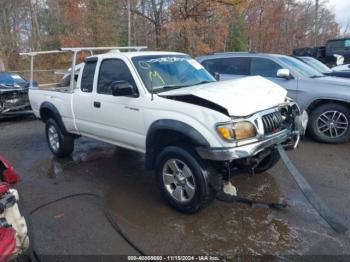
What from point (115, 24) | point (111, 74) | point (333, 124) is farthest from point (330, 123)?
point (115, 24)

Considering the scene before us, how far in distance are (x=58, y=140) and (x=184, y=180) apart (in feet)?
10.9

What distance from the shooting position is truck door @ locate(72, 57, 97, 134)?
5195 millimetres

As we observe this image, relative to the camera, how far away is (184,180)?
3900 mm

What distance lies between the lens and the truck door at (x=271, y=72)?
7.02 metres

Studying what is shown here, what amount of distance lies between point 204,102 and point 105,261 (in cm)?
196

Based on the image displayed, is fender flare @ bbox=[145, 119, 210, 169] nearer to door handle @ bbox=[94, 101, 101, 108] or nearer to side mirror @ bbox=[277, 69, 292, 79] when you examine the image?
door handle @ bbox=[94, 101, 101, 108]

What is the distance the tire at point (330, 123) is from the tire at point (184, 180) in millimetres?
3938

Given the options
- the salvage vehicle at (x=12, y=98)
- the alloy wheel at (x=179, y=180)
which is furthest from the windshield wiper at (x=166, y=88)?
the salvage vehicle at (x=12, y=98)

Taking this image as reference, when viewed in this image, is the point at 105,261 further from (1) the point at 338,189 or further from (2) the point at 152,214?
(1) the point at 338,189

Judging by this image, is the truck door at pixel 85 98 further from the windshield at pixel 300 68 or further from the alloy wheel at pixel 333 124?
the alloy wheel at pixel 333 124

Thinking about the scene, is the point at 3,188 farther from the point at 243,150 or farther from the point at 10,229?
the point at 243,150

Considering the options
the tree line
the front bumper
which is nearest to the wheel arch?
the front bumper

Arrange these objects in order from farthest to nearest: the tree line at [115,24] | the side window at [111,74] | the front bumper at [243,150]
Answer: the tree line at [115,24], the side window at [111,74], the front bumper at [243,150]

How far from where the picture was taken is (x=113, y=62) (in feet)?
16.0
